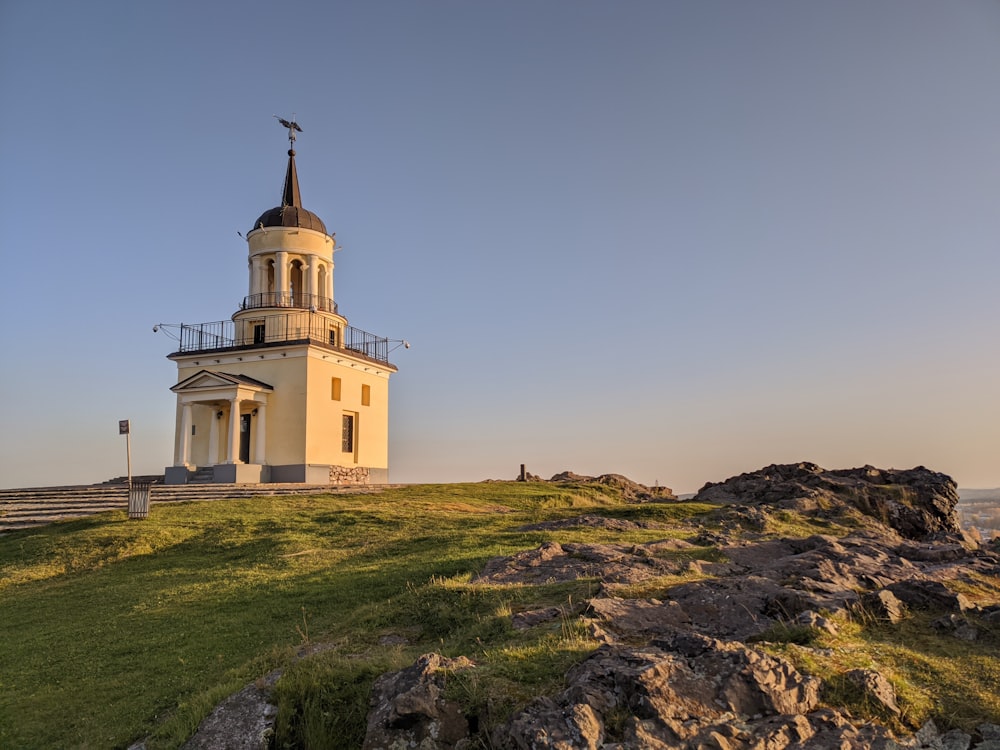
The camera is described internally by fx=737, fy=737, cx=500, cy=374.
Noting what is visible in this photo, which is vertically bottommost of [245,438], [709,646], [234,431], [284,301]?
[709,646]

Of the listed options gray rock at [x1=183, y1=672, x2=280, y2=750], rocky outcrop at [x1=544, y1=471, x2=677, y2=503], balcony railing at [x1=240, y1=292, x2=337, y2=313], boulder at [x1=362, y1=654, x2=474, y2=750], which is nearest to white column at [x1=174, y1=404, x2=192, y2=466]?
balcony railing at [x1=240, y1=292, x2=337, y2=313]

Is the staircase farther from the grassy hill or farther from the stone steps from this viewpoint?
the grassy hill

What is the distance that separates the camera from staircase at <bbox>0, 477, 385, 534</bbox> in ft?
82.8

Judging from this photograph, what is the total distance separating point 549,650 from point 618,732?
1532 millimetres

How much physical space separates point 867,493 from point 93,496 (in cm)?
2946

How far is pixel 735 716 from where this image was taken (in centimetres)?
576

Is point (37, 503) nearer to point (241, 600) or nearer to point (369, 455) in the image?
point (369, 455)

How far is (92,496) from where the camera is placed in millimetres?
28906

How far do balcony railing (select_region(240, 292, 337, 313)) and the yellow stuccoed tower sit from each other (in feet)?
0.18

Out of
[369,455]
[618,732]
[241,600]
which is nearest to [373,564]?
[241,600]

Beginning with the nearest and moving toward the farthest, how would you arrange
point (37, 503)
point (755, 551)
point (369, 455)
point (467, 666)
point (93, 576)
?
point (467, 666) → point (755, 551) → point (93, 576) → point (37, 503) → point (369, 455)

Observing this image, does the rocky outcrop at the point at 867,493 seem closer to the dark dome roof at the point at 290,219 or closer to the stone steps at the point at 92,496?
the stone steps at the point at 92,496

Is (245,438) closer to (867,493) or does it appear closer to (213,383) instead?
(213,383)

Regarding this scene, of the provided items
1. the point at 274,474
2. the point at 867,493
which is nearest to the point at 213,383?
the point at 274,474
